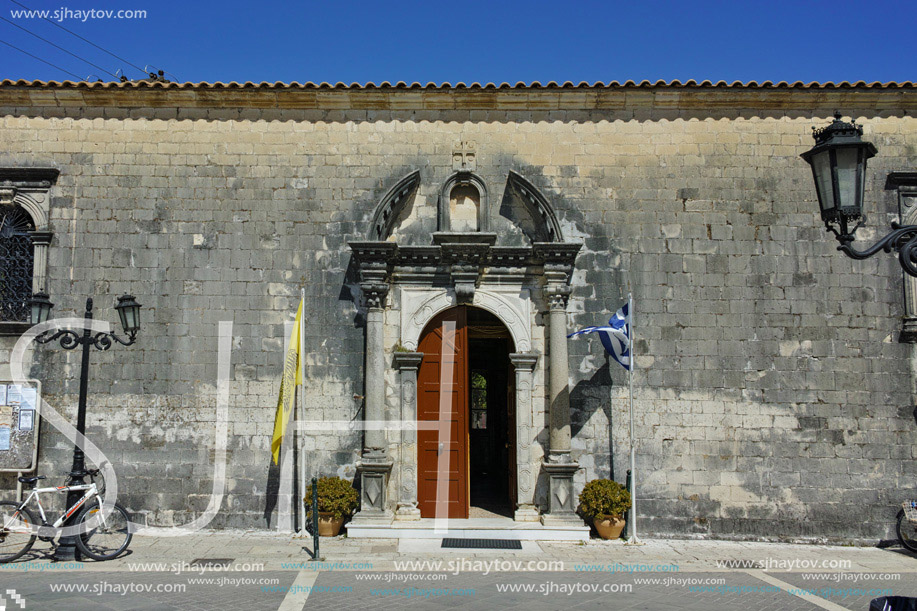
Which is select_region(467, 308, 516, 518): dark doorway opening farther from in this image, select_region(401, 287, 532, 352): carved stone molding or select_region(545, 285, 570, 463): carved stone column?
select_region(545, 285, 570, 463): carved stone column

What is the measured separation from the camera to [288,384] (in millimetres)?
9781

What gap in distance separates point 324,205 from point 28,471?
6052 millimetres

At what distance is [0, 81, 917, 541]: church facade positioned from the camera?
33.3ft

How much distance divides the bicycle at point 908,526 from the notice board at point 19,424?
13.1 meters

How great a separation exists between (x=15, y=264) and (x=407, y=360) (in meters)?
6.57

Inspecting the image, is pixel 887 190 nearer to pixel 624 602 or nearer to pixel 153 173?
pixel 624 602

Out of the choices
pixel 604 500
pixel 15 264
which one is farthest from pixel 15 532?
pixel 604 500

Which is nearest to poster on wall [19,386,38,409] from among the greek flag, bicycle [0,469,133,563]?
bicycle [0,469,133,563]

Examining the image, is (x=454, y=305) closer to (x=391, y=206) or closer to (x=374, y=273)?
(x=374, y=273)

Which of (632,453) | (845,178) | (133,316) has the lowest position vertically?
(632,453)

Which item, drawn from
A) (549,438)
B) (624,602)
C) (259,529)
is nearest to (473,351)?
(549,438)

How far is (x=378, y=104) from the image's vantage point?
35.5 feet

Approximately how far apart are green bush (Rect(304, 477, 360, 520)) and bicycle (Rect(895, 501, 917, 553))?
26.5ft

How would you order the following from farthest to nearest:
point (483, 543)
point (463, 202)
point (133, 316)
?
point (463, 202)
point (483, 543)
point (133, 316)
